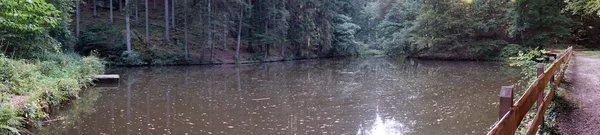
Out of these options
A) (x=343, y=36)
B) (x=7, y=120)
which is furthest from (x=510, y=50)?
(x=7, y=120)

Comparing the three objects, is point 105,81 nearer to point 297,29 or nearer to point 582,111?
point 582,111

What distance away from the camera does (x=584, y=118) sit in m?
4.90

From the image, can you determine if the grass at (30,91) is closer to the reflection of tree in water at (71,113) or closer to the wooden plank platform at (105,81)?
the reflection of tree in water at (71,113)

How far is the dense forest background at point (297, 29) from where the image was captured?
1071 inches

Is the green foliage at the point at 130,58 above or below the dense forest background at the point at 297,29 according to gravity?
below

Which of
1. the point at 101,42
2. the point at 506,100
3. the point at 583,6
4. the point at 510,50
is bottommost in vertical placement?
the point at 506,100

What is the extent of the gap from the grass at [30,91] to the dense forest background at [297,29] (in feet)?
33.6

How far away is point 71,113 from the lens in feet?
28.3

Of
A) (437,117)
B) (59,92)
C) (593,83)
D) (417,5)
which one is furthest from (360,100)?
(417,5)

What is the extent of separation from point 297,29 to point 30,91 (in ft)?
93.8

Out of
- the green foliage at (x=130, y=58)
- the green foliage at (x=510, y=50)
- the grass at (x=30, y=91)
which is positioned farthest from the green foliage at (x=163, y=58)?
the green foliage at (x=510, y=50)

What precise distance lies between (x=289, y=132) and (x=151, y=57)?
73.5 ft

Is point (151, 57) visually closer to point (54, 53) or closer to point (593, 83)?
point (54, 53)

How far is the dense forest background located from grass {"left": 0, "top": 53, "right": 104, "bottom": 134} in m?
10.2
